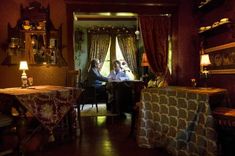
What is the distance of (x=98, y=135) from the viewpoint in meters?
4.75

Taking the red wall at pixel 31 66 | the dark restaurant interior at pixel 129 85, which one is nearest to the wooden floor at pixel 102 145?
the dark restaurant interior at pixel 129 85

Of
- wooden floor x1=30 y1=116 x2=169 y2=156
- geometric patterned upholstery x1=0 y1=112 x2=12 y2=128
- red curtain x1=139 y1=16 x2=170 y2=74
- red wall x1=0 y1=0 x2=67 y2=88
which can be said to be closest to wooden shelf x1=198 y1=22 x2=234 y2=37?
red curtain x1=139 y1=16 x2=170 y2=74

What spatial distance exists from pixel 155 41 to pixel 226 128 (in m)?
2.53

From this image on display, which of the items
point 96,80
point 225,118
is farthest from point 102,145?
point 96,80

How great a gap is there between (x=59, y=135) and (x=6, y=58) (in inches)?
66.2

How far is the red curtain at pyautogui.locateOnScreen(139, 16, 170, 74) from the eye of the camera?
5383 mm

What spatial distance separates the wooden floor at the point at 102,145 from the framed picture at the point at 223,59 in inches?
61.7

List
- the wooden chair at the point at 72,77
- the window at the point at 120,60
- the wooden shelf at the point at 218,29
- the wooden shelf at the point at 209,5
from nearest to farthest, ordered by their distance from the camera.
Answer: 1. the wooden shelf at the point at 218,29
2. the wooden shelf at the point at 209,5
3. the wooden chair at the point at 72,77
4. the window at the point at 120,60

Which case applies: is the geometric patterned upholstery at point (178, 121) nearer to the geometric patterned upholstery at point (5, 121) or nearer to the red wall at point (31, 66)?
the geometric patterned upholstery at point (5, 121)

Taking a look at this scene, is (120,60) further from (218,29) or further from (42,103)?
(42,103)

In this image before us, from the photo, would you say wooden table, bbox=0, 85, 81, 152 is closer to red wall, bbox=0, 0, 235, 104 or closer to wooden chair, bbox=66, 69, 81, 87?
wooden chair, bbox=66, 69, 81, 87

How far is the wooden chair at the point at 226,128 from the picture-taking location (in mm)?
3248

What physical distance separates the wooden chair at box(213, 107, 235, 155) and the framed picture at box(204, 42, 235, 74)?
2.78 ft

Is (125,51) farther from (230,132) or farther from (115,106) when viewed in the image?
(230,132)
